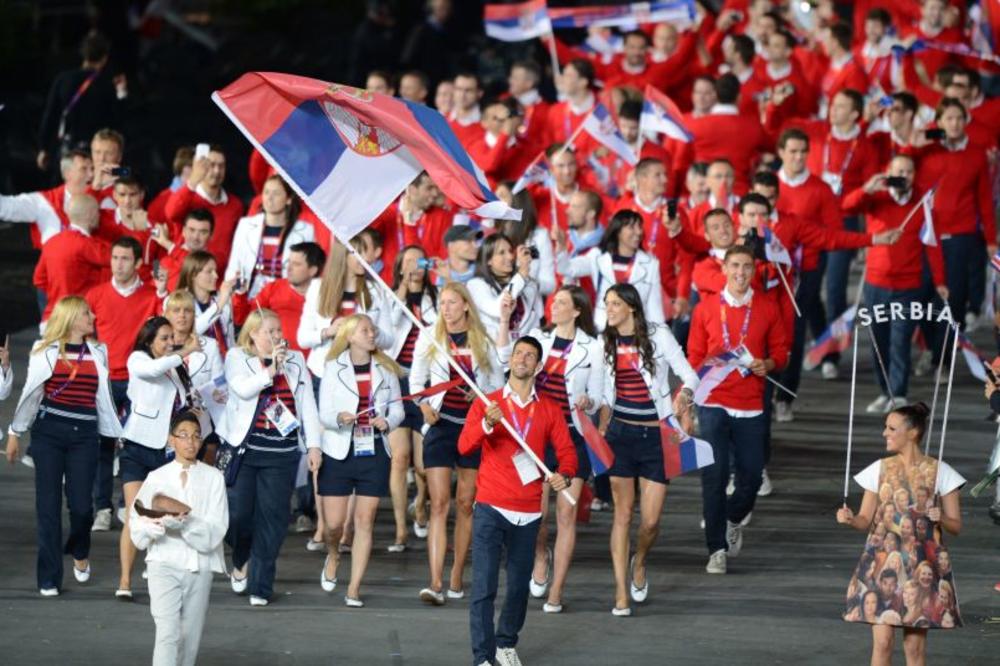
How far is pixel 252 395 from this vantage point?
13.5 meters

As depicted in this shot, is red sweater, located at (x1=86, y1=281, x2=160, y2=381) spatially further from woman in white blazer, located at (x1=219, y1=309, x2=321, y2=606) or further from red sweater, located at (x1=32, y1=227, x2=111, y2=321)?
woman in white blazer, located at (x1=219, y1=309, x2=321, y2=606)

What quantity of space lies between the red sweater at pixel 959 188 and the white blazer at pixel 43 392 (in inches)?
312

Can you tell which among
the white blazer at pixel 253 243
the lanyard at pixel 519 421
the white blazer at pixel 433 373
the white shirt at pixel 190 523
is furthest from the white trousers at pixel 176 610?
the white blazer at pixel 253 243

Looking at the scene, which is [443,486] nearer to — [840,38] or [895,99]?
[895,99]

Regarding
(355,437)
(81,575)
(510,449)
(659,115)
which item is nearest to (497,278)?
(355,437)

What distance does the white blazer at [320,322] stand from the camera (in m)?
14.5

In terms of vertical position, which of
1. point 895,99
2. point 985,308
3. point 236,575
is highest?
point 895,99

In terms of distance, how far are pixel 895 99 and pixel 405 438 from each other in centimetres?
692

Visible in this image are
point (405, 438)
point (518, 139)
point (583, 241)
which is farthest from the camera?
point (518, 139)

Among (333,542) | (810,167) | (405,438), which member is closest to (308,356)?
(405,438)

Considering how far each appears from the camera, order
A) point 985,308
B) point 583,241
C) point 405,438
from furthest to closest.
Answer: point 985,308, point 583,241, point 405,438

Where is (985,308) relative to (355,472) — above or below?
below

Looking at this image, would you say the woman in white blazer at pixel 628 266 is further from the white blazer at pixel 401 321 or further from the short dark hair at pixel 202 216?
the short dark hair at pixel 202 216

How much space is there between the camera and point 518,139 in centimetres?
1948
